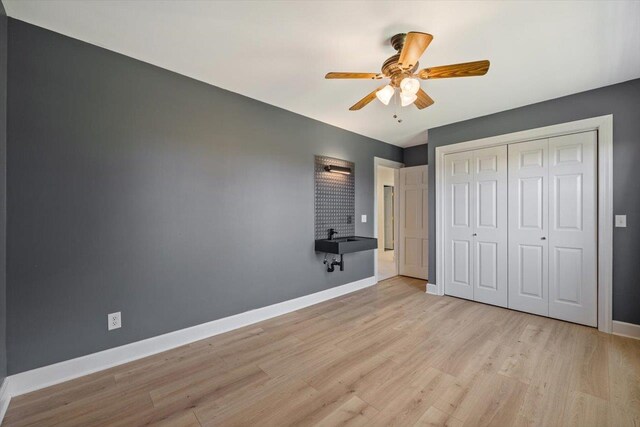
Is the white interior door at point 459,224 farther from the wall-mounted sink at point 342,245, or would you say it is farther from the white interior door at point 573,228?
the wall-mounted sink at point 342,245

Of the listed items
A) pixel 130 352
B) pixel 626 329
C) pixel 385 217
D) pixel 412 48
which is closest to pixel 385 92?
pixel 412 48

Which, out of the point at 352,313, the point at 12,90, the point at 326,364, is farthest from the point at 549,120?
the point at 12,90

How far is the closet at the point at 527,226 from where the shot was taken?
108 inches

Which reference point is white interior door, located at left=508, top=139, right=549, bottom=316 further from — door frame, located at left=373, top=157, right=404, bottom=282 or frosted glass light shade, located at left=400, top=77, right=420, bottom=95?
frosted glass light shade, located at left=400, top=77, right=420, bottom=95

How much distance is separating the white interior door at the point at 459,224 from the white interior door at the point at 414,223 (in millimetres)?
789

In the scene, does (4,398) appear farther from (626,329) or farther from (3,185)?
(626,329)

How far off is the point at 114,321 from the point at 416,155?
4831 millimetres

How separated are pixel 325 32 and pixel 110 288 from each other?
252 centimetres

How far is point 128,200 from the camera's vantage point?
2.10 meters

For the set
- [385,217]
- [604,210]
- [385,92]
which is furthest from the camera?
[385,217]

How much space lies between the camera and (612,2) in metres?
1.57

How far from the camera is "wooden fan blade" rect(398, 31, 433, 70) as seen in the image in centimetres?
148

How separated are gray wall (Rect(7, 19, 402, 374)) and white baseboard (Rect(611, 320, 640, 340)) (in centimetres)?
339

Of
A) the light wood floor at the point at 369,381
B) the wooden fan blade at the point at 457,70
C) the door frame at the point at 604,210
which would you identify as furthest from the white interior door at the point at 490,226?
the wooden fan blade at the point at 457,70
